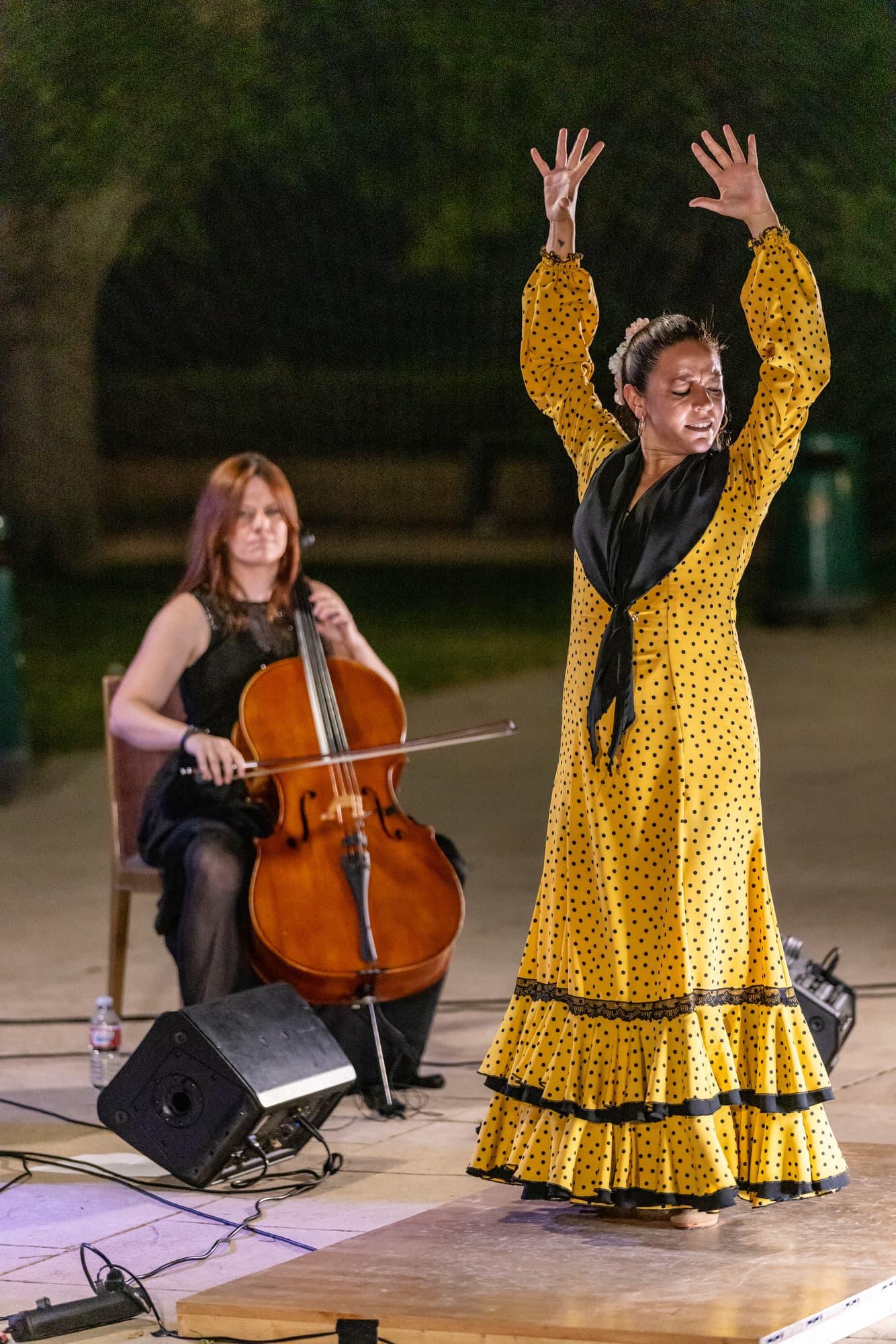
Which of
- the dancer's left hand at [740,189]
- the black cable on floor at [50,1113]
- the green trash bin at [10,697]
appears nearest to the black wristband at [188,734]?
the black cable on floor at [50,1113]

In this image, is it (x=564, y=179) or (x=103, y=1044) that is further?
(x=103, y=1044)

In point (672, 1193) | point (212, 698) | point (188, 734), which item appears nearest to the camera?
point (672, 1193)

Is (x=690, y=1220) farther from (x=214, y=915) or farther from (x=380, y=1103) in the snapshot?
(x=214, y=915)

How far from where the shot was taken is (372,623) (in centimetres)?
1298

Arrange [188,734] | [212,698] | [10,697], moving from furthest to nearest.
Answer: [10,697]
[212,698]
[188,734]

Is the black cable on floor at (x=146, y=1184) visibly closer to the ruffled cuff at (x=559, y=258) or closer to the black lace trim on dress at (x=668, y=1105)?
the black lace trim on dress at (x=668, y=1105)

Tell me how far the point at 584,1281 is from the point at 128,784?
7.20 feet

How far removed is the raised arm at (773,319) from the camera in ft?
10.6

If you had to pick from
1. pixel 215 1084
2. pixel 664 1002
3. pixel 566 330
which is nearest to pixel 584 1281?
pixel 664 1002

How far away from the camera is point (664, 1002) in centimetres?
319

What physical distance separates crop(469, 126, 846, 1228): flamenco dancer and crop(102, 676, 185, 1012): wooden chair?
5.25 ft

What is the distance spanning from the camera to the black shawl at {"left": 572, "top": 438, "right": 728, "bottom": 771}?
3.25 m

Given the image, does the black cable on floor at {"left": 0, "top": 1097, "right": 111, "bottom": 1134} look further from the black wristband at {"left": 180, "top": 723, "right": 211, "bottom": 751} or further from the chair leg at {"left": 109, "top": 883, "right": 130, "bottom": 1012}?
the black wristband at {"left": 180, "top": 723, "right": 211, "bottom": 751}

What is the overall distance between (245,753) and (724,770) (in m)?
1.23
